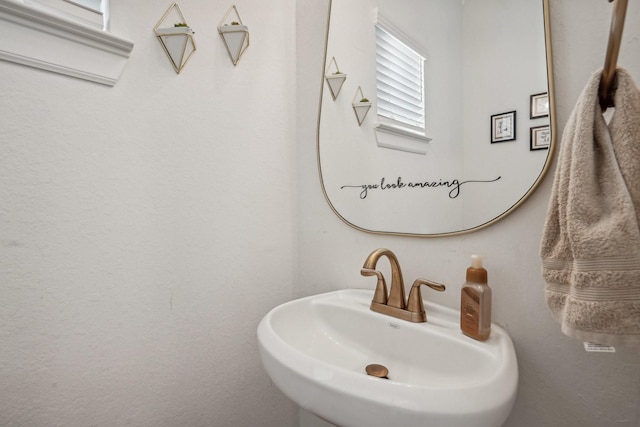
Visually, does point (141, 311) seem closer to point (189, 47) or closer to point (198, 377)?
point (198, 377)

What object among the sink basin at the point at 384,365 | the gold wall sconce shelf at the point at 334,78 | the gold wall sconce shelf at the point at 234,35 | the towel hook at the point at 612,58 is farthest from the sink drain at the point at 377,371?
the gold wall sconce shelf at the point at 234,35

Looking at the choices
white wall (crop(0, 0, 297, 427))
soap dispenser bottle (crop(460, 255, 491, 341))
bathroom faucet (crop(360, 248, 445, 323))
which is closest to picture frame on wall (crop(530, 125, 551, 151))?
soap dispenser bottle (crop(460, 255, 491, 341))

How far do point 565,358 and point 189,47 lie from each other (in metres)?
1.16

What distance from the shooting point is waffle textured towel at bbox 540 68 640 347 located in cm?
41

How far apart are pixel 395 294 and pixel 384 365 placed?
0.18m

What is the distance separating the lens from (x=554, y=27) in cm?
62

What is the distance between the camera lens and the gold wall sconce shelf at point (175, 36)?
2.52 feet

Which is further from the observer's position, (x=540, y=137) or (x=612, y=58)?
(x=540, y=137)

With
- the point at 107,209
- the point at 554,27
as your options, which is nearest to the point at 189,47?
the point at 107,209

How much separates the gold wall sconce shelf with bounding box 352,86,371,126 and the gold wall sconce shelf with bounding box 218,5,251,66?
375mm

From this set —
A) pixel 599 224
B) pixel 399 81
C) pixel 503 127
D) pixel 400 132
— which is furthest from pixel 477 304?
pixel 399 81

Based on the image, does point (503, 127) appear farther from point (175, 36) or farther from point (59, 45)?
point (59, 45)

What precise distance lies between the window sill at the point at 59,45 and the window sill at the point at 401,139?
0.68m

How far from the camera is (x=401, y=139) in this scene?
881 millimetres
